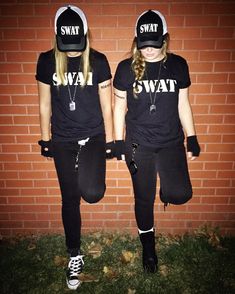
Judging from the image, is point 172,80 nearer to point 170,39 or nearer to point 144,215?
point 170,39

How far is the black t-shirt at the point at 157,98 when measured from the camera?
3127 millimetres

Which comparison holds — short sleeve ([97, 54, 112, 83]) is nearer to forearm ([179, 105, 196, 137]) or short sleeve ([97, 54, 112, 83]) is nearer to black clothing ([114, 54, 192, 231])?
black clothing ([114, 54, 192, 231])

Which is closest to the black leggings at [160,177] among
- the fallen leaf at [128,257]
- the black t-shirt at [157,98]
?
the black t-shirt at [157,98]

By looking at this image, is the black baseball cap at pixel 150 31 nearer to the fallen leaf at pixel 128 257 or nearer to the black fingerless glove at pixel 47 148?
the black fingerless glove at pixel 47 148

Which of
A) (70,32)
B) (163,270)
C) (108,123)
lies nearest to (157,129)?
(108,123)

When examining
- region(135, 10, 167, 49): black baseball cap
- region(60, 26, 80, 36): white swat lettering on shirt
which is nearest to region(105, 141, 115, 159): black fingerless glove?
region(135, 10, 167, 49): black baseball cap

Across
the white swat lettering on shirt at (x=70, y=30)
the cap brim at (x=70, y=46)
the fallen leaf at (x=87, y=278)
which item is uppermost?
the white swat lettering on shirt at (x=70, y=30)

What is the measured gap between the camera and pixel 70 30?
2.91 metres

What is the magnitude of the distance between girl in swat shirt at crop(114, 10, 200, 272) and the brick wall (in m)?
0.43

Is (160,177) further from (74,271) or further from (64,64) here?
(64,64)

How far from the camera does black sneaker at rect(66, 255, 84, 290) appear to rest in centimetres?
324

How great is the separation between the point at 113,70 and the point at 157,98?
76 cm

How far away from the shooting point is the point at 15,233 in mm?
4266

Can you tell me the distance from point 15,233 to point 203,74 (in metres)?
3.24
